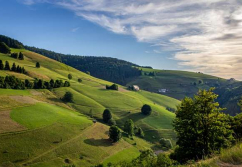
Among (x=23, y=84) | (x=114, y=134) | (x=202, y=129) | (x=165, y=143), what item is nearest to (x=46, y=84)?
(x=23, y=84)

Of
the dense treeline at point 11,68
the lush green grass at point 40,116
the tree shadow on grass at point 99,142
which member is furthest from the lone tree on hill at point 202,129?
the dense treeline at point 11,68

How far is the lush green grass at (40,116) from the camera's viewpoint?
243 ft

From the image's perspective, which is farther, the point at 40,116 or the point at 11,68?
the point at 11,68

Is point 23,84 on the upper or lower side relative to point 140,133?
upper

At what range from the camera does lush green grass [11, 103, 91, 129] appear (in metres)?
74.1

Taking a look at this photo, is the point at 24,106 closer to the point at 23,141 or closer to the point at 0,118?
the point at 0,118

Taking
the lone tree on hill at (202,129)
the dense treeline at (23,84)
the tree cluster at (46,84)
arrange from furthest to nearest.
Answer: the tree cluster at (46,84), the dense treeline at (23,84), the lone tree on hill at (202,129)

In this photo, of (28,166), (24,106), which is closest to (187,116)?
(28,166)

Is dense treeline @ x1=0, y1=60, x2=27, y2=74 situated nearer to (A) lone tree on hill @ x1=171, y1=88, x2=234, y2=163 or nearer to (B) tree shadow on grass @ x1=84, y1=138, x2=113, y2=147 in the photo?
(B) tree shadow on grass @ x1=84, y1=138, x2=113, y2=147

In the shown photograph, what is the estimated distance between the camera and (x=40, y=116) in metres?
82.4

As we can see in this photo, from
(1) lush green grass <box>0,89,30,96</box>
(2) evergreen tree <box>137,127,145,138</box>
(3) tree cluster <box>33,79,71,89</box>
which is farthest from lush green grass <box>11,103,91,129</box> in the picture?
(2) evergreen tree <box>137,127,145,138</box>

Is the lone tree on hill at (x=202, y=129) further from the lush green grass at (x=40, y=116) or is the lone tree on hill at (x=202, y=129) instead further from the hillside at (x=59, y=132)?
the lush green grass at (x=40, y=116)

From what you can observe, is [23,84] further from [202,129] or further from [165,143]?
[202,129]

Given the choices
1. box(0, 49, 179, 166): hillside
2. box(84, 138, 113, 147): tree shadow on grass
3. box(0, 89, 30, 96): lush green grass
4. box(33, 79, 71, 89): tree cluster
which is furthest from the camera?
box(33, 79, 71, 89): tree cluster
